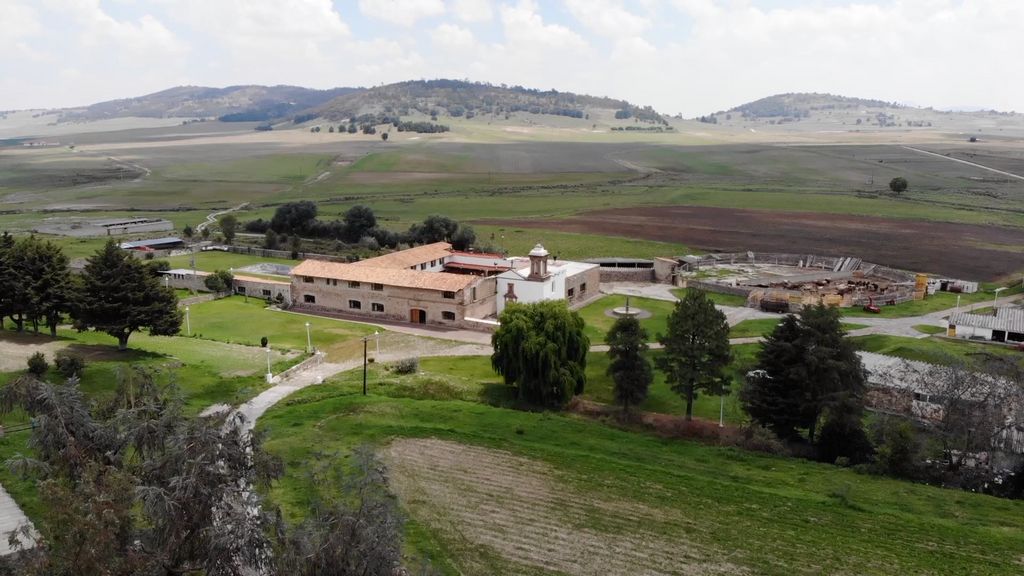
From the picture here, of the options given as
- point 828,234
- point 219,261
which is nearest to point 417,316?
point 219,261

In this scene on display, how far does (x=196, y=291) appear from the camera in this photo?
206ft

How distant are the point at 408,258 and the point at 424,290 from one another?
10804 mm

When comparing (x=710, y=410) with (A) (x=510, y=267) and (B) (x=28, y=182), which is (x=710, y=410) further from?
(B) (x=28, y=182)

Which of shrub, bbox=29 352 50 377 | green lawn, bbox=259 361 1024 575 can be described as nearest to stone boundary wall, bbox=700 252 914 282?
green lawn, bbox=259 361 1024 575

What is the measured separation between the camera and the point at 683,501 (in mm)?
26078

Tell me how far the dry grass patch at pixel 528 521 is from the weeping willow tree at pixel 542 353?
285 inches

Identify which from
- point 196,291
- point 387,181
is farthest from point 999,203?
point 196,291

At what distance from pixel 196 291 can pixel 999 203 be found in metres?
111

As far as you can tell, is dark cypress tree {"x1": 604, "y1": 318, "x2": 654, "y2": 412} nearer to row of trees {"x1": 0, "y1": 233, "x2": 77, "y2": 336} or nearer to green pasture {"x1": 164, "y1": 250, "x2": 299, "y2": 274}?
row of trees {"x1": 0, "y1": 233, "x2": 77, "y2": 336}

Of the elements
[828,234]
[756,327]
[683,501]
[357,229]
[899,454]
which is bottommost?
[683,501]

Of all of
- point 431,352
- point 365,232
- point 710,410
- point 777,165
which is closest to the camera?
point 710,410

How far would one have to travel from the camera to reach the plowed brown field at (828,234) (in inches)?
2995

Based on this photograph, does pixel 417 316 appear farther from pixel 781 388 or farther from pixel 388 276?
pixel 781 388

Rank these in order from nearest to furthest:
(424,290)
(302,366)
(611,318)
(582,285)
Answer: (302,366)
(424,290)
(611,318)
(582,285)
